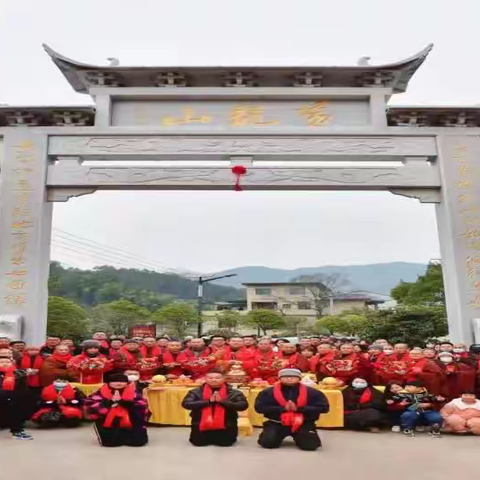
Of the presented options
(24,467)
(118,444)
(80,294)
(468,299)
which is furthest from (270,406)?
(80,294)

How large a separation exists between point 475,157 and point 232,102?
4.24 m

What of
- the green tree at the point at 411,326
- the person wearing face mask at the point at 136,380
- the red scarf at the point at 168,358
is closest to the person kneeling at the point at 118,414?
the person wearing face mask at the point at 136,380

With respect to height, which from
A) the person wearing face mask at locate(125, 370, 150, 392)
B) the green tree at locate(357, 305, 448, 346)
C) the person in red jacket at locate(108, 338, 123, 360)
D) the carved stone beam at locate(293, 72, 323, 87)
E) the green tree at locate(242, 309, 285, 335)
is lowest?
the person wearing face mask at locate(125, 370, 150, 392)

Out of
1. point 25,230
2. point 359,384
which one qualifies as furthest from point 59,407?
point 25,230

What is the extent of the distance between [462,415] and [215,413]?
2373mm

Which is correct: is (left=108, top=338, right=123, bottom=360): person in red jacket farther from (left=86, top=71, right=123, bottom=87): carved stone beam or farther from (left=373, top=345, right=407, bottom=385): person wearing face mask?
(left=86, top=71, right=123, bottom=87): carved stone beam

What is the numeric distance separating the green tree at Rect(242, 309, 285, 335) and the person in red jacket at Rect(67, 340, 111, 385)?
58.5ft

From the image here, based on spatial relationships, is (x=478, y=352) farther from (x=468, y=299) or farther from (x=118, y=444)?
(x=118, y=444)

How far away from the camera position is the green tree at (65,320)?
15.9 meters

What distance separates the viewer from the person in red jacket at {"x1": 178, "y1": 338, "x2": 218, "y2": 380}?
5.52 meters

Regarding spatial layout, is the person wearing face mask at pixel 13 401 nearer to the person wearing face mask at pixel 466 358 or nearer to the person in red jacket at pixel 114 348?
the person in red jacket at pixel 114 348

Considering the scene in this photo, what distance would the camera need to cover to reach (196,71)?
25.7ft

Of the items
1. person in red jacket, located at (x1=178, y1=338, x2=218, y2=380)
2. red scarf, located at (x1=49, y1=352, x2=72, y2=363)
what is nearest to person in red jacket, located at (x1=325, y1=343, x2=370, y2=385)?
person in red jacket, located at (x1=178, y1=338, x2=218, y2=380)

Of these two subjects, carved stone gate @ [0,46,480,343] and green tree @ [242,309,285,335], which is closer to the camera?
carved stone gate @ [0,46,480,343]
